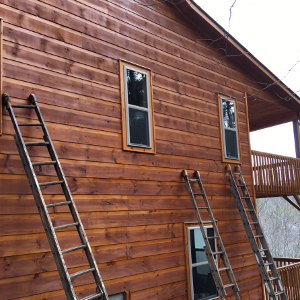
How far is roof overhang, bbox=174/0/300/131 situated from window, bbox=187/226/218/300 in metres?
3.29

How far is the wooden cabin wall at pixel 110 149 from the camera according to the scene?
460cm

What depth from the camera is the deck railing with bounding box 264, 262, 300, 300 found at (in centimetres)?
916

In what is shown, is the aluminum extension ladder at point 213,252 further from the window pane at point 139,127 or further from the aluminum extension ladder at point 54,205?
the aluminum extension ladder at point 54,205

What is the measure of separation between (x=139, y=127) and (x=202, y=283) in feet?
10.7

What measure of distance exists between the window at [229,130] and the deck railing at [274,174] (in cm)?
162

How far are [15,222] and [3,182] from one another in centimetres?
52

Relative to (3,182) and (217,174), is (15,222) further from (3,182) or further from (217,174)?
(217,174)

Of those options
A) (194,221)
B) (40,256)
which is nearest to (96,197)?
→ (40,256)

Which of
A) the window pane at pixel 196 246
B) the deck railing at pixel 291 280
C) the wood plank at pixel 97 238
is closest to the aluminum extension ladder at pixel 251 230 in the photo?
the window pane at pixel 196 246

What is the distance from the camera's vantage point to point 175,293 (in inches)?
249

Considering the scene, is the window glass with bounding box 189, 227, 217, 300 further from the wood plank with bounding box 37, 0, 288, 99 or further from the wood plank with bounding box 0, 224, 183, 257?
the wood plank with bounding box 37, 0, 288, 99

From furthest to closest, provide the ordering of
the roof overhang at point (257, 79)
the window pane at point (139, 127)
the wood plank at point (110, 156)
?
the roof overhang at point (257, 79) → the window pane at point (139, 127) → the wood plank at point (110, 156)

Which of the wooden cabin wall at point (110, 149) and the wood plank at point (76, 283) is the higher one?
the wooden cabin wall at point (110, 149)

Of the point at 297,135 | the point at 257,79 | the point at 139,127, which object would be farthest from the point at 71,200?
the point at 297,135
